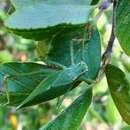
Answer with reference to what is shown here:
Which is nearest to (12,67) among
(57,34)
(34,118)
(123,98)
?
(57,34)

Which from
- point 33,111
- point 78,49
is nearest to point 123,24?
point 78,49

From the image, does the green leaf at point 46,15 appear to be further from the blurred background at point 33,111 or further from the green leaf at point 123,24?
the blurred background at point 33,111

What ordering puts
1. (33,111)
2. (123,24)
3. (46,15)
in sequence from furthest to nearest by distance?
(33,111)
(123,24)
(46,15)

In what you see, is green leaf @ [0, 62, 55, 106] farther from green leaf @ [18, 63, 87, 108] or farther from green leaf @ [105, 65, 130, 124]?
green leaf @ [105, 65, 130, 124]

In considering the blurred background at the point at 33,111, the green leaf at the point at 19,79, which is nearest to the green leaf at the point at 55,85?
the green leaf at the point at 19,79

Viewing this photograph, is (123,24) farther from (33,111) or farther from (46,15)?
(33,111)

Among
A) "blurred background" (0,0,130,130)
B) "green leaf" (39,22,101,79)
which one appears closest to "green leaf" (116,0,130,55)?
"green leaf" (39,22,101,79)
